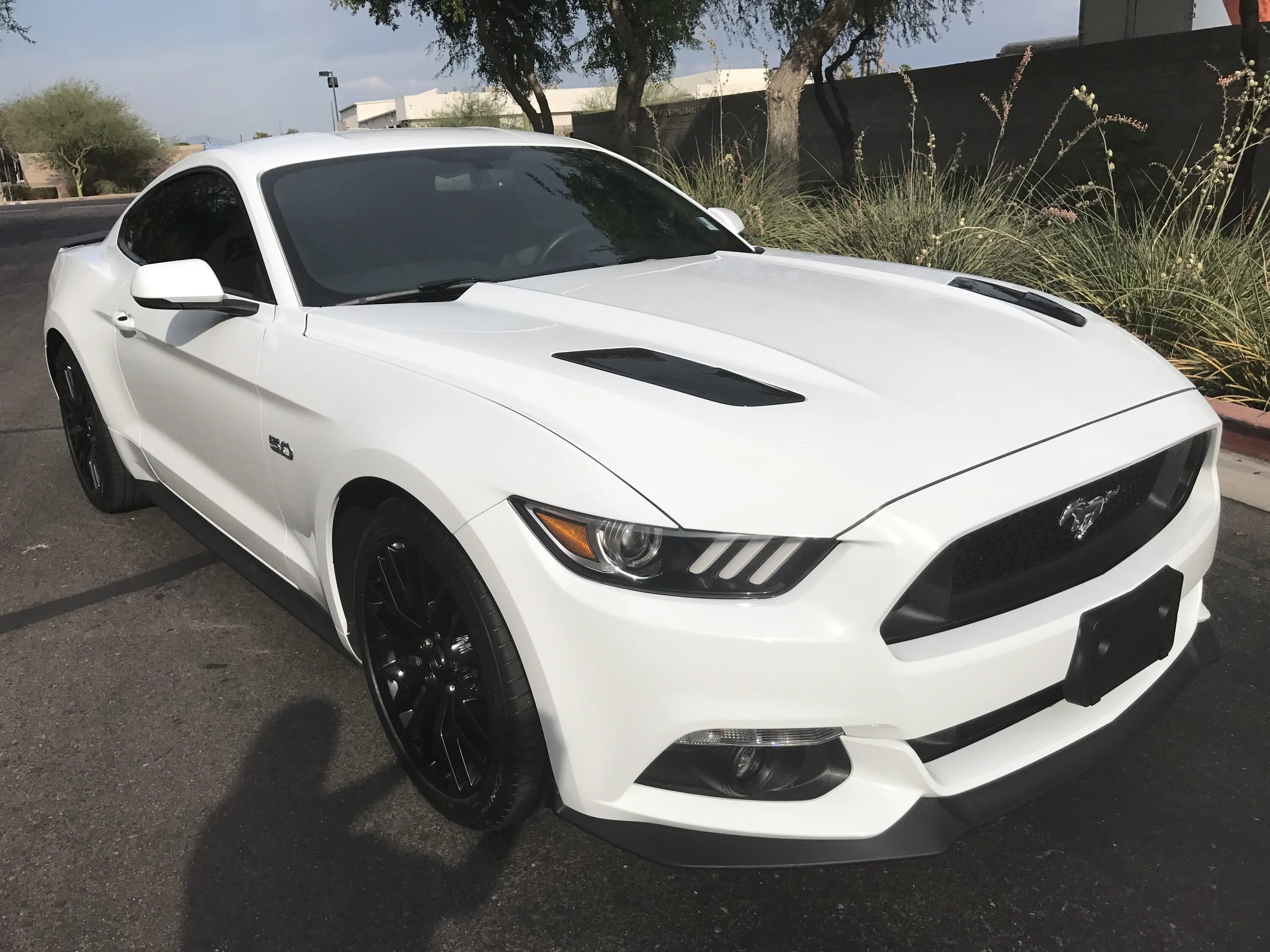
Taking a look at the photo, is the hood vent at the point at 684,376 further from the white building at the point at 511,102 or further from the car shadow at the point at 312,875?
the white building at the point at 511,102

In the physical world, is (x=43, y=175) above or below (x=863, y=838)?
below

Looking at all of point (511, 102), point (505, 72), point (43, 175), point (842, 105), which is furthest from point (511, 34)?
point (43, 175)

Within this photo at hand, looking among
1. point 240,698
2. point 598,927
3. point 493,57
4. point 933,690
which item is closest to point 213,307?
point 240,698

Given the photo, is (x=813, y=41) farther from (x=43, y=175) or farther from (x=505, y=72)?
(x=43, y=175)

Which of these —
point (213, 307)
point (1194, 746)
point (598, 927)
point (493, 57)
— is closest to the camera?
point (598, 927)

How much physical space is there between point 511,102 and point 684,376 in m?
55.9

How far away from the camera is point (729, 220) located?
4160mm

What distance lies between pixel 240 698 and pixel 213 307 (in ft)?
3.71

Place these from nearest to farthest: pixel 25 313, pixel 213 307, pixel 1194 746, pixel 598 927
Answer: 1. pixel 598 927
2. pixel 1194 746
3. pixel 213 307
4. pixel 25 313

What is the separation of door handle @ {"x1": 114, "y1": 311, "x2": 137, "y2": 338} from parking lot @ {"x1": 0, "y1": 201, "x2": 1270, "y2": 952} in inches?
43.4

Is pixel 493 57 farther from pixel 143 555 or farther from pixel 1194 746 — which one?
pixel 1194 746

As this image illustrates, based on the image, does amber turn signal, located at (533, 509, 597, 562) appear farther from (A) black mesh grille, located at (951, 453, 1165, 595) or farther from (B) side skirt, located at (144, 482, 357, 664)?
(B) side skirt, located at (144, 482, 357, 664)

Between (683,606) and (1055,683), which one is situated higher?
(683,606)

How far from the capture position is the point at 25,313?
460 inches
